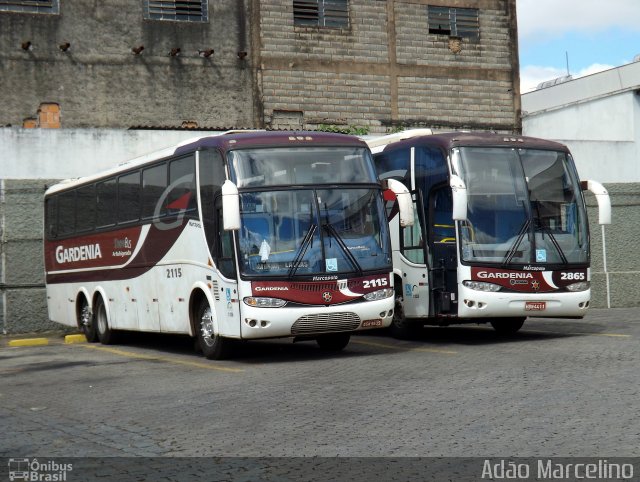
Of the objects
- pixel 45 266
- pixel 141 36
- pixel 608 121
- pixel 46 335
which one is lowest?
pixel 46 335

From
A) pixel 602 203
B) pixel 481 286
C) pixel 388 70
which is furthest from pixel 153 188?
pixel 388 70

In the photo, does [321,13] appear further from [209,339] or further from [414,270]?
[209,339]

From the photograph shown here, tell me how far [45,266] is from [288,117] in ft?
49.6

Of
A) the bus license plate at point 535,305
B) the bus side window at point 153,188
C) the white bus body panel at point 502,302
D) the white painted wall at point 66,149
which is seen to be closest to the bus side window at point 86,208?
the white painted wall at point 66,149

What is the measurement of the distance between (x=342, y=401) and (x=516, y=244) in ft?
21.8

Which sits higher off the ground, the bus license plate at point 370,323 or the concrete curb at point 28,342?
the bus license plate at point 370,323

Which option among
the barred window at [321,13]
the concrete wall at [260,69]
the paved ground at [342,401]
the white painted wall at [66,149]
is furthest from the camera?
the barred window at [321,13]

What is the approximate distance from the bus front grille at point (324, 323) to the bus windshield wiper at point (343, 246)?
25.9 inches

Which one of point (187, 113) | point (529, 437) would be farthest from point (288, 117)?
point (529, 437)

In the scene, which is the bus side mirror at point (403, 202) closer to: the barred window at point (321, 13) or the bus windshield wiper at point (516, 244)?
the bus windshield wiper at point (516, 244)

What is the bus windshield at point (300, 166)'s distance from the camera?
15633 millimetres

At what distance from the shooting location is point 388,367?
562 inches

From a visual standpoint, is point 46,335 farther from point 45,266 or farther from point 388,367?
point 388,367

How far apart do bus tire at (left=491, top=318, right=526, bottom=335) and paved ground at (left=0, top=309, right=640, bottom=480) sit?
1.32 metres
